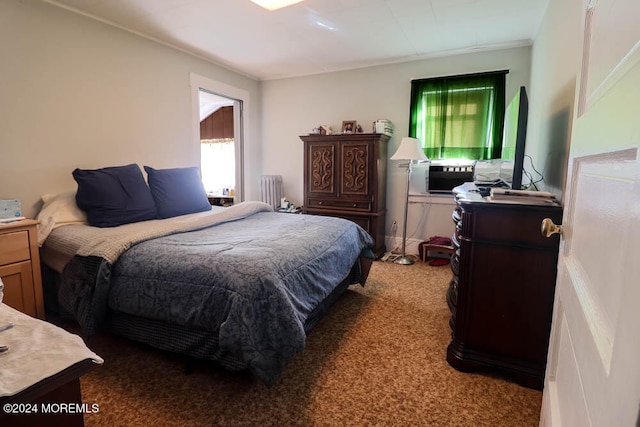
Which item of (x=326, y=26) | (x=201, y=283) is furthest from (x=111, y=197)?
(x=326, y=26)

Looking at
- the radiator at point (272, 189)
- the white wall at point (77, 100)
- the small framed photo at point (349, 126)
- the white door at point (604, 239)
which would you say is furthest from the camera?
the radiator at point (272, 189)

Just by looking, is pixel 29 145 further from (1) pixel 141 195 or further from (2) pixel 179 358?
(2) pixel 179 358

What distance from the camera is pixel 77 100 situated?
273cm

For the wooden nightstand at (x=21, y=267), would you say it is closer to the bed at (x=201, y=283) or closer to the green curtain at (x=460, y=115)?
the bed at (x=201, y=283)

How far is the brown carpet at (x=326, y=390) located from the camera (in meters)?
1.47

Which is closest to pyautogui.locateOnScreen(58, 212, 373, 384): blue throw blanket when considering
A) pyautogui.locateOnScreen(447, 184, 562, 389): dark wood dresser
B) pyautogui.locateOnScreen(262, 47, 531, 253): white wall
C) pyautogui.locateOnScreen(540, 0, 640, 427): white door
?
pyautogui.locateOnScreen(447, 184, 562, 389): dark wood dresser

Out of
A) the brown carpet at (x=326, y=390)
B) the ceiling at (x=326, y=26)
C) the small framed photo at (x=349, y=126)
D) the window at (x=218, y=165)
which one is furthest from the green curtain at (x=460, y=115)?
the window at (x=218, y=165)

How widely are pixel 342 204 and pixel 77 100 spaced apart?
2846 mm

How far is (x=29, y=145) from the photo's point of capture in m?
2.45

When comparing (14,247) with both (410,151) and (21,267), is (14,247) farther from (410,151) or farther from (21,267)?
(410,151)

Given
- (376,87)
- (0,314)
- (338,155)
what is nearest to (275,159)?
(338,155)

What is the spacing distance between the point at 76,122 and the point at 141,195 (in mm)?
846

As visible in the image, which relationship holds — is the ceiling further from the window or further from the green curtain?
the window

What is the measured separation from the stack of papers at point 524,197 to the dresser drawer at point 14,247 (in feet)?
9.10
